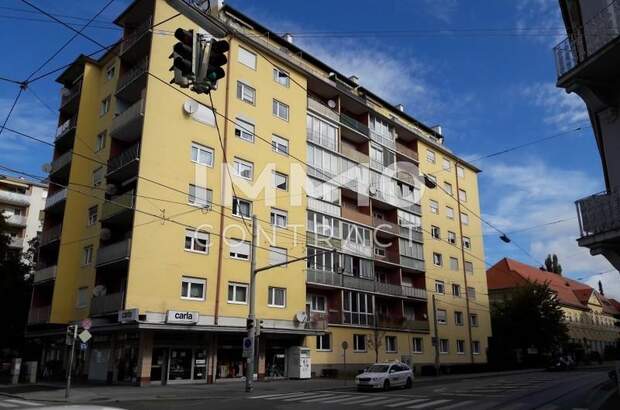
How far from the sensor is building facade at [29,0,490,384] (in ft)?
89.6

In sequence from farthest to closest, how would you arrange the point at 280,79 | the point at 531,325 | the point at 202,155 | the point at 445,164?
the point at 531,325
the point at 445,164
the point at 280,79
the point at 202,155

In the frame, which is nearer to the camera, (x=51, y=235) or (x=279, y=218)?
(x=279, y=218)

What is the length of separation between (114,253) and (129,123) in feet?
24.5

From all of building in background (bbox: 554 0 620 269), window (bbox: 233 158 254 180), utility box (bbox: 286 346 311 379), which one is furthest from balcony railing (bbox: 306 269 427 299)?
building in background (bbox: 554 0 620 269)

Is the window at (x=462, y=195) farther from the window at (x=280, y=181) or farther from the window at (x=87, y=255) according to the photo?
the window at (x=87, y=255)

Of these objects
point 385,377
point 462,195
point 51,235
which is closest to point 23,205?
point 51,235

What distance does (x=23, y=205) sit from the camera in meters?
67.3

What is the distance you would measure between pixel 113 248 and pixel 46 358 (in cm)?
1399

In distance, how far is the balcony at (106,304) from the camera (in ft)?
86.1

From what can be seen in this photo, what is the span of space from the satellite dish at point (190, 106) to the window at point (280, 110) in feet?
21.5

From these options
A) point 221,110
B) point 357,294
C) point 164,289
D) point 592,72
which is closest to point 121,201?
point 164,289

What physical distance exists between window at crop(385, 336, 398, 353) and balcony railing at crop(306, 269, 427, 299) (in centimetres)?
336

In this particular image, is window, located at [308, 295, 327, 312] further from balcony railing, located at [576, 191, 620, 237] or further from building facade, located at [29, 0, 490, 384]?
balcony railing, located at [576, 191, 620, 237]

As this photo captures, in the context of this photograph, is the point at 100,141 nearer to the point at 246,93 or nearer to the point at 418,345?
the point at 246,93
